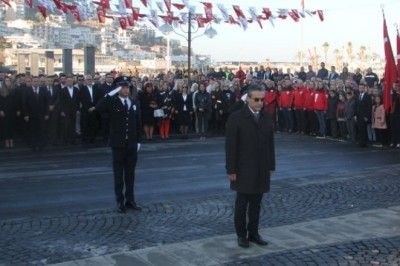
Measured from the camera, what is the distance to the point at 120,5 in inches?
738

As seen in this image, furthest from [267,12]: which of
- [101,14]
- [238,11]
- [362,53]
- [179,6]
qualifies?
[362,53]

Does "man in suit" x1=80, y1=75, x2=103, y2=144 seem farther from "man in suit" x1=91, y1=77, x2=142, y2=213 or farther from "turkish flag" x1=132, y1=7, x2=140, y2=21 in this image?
"man in suit" x1=91, y1=77, x2=142, y2=213

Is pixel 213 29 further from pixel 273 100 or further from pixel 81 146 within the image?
pixel 81 146

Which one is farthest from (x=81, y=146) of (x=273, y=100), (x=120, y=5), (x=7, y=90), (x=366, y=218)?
(x=366, y=218)

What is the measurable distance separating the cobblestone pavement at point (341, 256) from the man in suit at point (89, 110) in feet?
35.8

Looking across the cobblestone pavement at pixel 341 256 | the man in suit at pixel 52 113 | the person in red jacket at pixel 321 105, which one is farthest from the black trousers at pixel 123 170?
the person in red jacket at pixel 321 105

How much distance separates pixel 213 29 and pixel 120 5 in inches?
199

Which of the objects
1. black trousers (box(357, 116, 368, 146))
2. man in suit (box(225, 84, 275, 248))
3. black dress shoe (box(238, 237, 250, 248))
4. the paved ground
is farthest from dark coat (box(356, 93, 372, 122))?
black dress shoe (box(238, 237, 250, 248))

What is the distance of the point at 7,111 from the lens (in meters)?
15.3

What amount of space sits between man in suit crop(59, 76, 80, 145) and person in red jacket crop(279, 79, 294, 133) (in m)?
7.68

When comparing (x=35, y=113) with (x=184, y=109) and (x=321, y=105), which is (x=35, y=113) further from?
(x=321, y=105)

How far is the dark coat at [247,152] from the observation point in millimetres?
6449

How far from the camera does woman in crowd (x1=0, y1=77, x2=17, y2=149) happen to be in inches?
599

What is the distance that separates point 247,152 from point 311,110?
13016 millimetres
